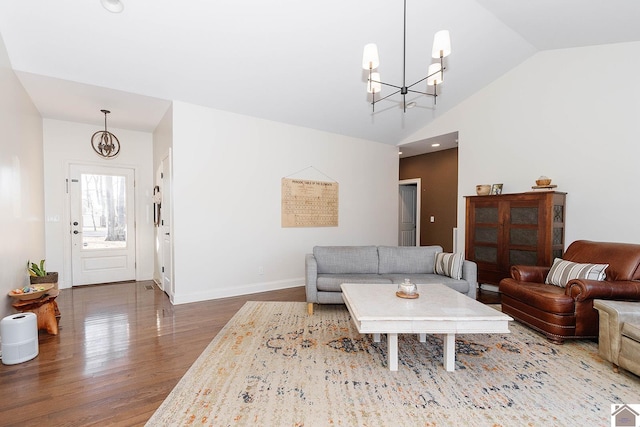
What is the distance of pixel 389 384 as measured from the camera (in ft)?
6.96

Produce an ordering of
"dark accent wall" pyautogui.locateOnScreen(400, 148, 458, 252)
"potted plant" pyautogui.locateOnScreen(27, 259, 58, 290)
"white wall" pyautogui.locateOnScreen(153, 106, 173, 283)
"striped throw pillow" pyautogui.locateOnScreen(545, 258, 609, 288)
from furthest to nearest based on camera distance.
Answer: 1. "dark accent wall" pyautogui.locateOnScreen(400, 148, 458, 252)
2. "white wall" pyautogui.locateOnScreen(153, 106, 173, 283)
3. "potted plant" pyautogui.locateOnScreen(27, 259, 58, 290)
4. "striped throw pillow" pyautogui.locateOnScreen(545, 258, 609, 288)

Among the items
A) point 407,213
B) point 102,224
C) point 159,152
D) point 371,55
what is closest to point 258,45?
point 371,55

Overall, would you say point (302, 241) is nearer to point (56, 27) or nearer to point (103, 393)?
point (103, 393)

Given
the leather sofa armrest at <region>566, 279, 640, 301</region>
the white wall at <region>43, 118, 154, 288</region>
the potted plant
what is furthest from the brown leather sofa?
the white wall at <region>43, 118, 154, 288</region>

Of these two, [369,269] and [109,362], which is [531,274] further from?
[109,362]

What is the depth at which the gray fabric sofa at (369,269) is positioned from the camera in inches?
141

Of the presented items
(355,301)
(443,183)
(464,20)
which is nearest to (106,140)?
(355,301)

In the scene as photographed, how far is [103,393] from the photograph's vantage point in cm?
203

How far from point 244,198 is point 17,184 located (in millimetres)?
2490

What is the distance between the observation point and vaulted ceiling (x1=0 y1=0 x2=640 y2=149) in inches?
112

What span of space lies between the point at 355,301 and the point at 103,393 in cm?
186

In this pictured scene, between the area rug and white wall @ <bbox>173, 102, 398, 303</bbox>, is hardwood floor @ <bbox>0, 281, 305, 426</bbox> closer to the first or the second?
the area rug

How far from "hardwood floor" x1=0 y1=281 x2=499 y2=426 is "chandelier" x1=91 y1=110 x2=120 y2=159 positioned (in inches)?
90.2

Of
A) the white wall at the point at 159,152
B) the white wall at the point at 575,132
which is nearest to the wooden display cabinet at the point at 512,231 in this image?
the white wall at the point at 575,132
